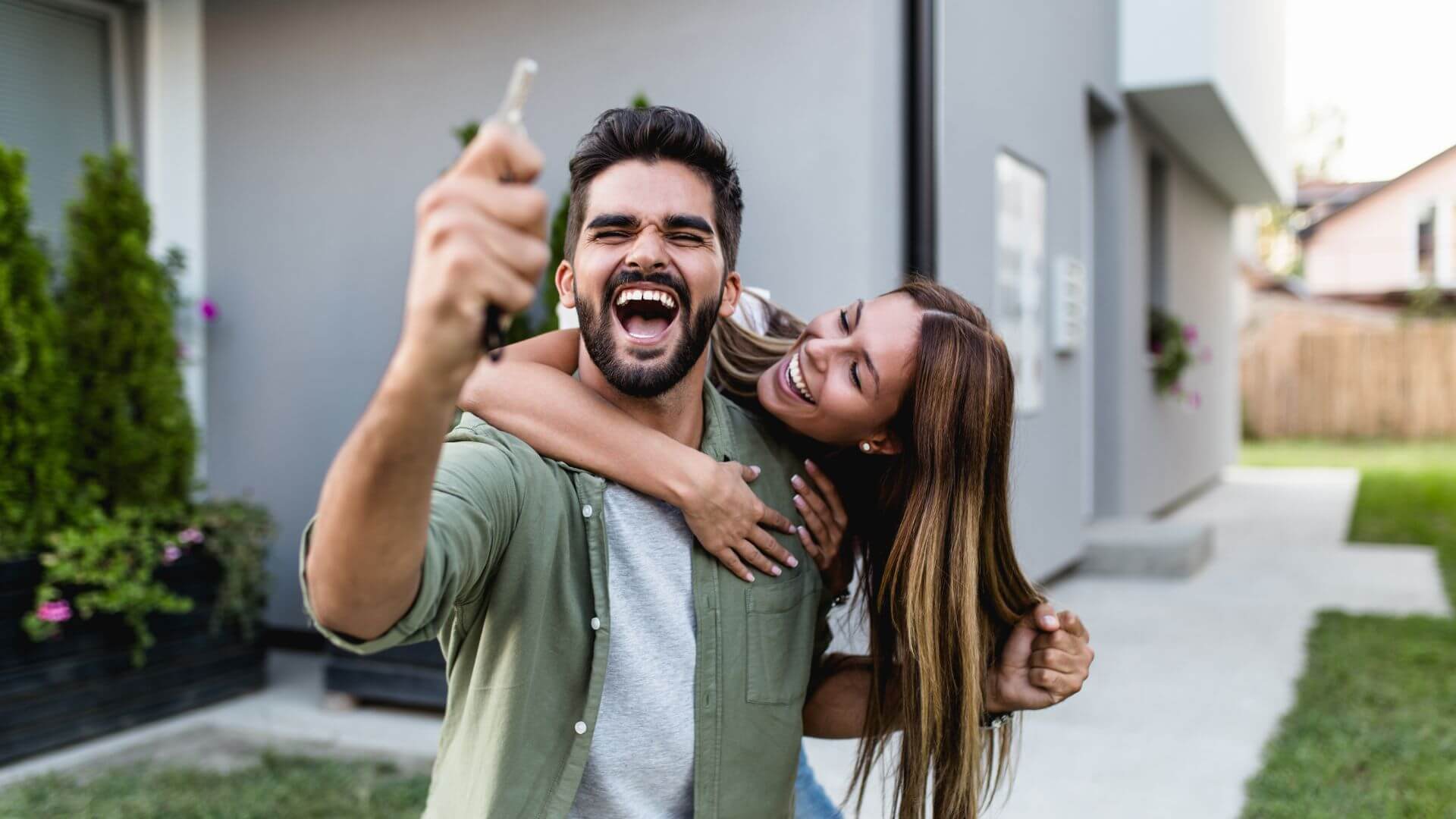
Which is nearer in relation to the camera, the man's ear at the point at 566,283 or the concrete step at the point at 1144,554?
the man's ear at the point at 566,283

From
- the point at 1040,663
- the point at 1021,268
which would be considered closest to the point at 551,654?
the point at 1040,663

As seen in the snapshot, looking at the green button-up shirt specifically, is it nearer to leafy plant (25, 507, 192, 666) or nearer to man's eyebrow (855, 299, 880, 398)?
man's eyebrow (855, 299, 880, 398)

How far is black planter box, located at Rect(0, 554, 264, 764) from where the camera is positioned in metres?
3.86

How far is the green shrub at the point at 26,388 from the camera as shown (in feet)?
13.2

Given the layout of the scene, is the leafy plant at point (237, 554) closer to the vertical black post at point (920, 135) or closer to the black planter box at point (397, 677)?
the black planter box at point (397, 677)

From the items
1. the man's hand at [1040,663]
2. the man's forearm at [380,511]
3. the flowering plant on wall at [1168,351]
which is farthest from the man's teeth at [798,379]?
the flowering plant on wall at [1168,351]

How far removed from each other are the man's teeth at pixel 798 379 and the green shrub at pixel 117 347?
3.39m

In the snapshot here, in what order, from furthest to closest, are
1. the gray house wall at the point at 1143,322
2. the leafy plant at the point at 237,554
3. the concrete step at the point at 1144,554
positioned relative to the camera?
the gray house wall at the point at 1143,322 < the concrete step at the point at 1144,554 < the leafy plant at the point at 237,554

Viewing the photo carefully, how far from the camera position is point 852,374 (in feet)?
5.99

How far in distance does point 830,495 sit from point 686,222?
0.51 metres

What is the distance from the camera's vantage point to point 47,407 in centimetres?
419

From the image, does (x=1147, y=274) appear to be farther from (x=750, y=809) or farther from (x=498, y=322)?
(x=498, y=322)

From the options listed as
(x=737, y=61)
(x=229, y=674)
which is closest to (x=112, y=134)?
(x=229, y=674)

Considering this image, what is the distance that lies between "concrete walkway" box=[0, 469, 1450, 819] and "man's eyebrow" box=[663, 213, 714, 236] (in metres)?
0.82
